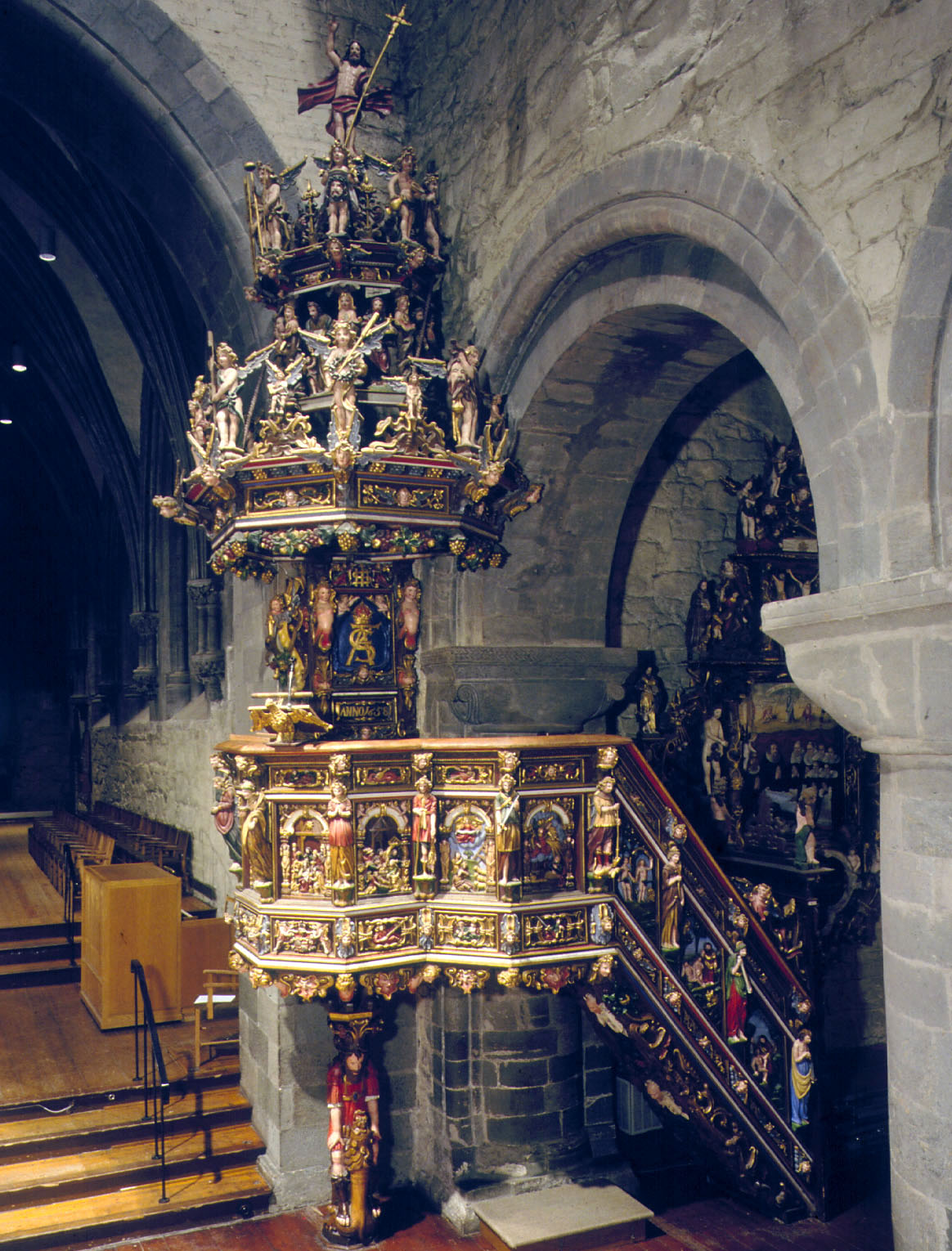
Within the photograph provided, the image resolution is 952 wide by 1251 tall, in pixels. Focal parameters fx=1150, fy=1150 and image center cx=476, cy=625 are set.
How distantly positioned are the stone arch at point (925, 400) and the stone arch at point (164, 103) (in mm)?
4881

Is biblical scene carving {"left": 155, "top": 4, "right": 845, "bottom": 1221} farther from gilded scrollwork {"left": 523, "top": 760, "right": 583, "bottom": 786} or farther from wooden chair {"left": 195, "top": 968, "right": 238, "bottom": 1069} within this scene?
wooden chair {"left": 195, "top": 968, "right": 238, "bottom": 1069}

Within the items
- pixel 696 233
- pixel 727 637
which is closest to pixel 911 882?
pixel 696 233

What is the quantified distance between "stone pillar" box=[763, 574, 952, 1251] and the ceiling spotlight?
1068 cm

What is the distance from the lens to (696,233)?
4668 mm

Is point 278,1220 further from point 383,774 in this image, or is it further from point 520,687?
point 520,687

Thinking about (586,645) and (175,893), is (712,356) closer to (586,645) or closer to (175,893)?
(586,645)

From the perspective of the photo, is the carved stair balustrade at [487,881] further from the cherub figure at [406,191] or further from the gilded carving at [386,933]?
the cherub figure at [406,191]

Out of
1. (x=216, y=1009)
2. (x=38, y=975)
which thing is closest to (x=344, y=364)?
(x=216, y=1009)

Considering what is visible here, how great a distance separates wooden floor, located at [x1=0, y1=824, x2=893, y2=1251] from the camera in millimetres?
6121

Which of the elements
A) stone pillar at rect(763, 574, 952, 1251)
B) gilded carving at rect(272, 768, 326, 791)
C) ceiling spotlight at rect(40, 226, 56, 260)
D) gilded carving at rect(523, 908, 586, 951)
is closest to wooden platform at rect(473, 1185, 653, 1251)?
gilded carving at rect(523, 908, 586, 951)

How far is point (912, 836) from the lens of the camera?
3.52 metres

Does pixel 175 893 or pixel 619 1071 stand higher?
pixel 175 893

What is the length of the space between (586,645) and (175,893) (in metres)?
3.99

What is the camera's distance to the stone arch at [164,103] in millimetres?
7199
